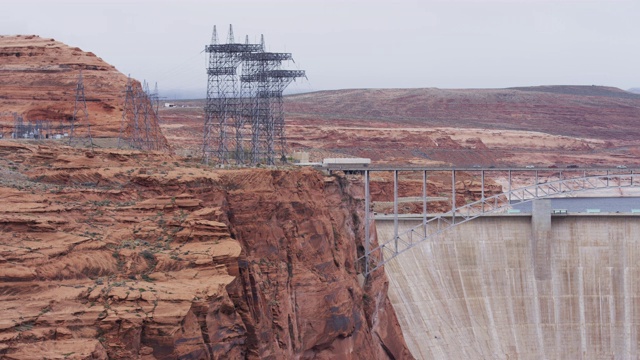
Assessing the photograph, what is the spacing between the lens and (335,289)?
61.8 m

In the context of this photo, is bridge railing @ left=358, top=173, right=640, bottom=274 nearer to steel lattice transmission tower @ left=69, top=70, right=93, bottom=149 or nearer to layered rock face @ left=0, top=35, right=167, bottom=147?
layered rock face @ left=0, top=35, right=167, bottom=147

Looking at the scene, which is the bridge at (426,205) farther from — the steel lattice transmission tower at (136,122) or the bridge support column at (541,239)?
the steel lattice transmission tower at (136,122)

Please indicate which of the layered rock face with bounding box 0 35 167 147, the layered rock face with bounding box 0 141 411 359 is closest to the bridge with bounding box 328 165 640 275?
the layered rock face with bounding box 0 141 411 359

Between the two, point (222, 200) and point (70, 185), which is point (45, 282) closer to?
point (70, 185)

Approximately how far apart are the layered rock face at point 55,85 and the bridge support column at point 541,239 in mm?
35568

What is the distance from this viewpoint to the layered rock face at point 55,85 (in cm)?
7069

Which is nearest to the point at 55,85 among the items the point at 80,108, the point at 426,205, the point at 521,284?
the point at 80,108

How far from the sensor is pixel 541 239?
92.8 m

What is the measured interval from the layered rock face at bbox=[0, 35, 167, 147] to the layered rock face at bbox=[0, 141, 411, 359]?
13119mm

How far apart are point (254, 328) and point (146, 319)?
38.9ft

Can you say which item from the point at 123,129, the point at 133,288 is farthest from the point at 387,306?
the point at 133,288

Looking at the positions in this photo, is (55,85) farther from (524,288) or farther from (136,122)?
(524,288)

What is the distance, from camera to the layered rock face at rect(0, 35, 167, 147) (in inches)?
2783

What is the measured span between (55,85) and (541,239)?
137 feet
